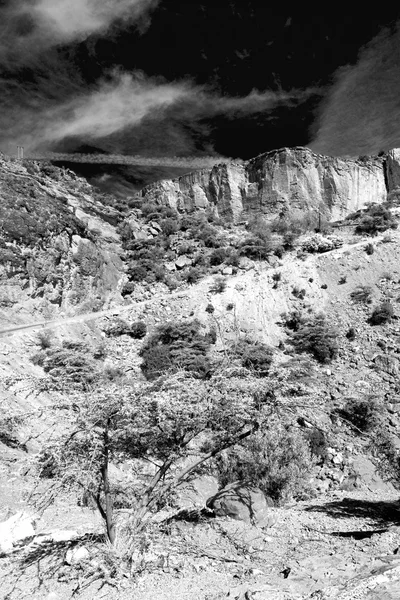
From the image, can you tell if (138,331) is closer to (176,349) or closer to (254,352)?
(176,349)

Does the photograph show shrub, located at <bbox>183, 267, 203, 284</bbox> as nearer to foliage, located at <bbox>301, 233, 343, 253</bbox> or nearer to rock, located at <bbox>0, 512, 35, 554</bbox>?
foliage, located at <bbox>301, 233, 343, 253</bbox>

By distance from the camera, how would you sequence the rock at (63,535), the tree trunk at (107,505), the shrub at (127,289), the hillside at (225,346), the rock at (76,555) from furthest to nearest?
the shrub at (127,289)
the rock at (63,535)
the hillside at (225,346)
the tree trunk at (107,505)
the rock at (76,555)

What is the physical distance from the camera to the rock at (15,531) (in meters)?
6.88

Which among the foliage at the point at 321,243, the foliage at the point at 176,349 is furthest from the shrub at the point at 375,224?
the foliage at the point at 176,349

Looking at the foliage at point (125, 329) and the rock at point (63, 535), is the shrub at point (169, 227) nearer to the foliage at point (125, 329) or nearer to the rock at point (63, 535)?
the foliage at point (125, 329)

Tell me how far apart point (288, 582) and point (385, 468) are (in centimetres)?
869

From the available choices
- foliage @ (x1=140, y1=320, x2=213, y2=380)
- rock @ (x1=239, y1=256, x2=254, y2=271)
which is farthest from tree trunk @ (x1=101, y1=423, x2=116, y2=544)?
rock @ (x1=239, y1=256, x2=254, y2=271)

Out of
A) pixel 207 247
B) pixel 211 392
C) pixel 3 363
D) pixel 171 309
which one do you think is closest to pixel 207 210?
pixel 207 247

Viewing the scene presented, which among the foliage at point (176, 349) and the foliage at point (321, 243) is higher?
the foliage at point (321, 243)

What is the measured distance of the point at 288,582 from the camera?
556 centimetres

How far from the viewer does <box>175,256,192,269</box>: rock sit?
39.4 m

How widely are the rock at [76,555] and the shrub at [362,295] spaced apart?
3001cm

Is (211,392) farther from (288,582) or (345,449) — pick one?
(345,449)

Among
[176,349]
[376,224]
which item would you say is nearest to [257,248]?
[376,224]
